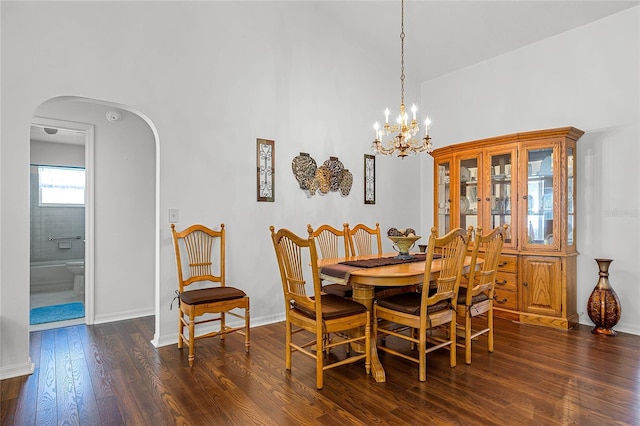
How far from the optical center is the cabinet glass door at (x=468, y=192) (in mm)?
4496

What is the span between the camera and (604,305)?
11.8 ft

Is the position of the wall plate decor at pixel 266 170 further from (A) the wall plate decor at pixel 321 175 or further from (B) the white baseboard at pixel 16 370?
(B) the white baseboard at pixel 16 370

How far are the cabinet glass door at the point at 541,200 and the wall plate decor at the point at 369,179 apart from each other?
5.97 feet

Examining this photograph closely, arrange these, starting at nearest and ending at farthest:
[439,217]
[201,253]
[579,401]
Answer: [579,401]
[201,253]
[439,217]

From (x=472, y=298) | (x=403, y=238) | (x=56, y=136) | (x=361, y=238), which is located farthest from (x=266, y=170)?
(x=56, y=136)

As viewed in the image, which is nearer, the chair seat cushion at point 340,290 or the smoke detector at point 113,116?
the chair seat cushion at point 340,290

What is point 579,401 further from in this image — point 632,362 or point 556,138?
point 556,138

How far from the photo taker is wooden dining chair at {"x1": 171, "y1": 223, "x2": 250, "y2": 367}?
309cm

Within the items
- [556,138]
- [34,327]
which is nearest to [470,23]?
[556,138]

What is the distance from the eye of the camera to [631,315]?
3689 mm

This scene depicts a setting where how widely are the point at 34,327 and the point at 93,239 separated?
1044 mm

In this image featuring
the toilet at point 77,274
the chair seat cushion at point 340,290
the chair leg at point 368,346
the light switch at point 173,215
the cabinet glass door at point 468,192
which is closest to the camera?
the chair leg at point 368,346

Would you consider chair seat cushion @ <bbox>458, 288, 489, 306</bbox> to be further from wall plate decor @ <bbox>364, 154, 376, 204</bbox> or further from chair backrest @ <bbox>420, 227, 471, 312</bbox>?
wall plate decor @ <bbox>364, 154, 376, 204</bbox>

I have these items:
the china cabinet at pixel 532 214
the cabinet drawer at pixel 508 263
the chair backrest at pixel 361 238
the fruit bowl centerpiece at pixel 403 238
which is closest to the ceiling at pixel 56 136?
the chair backrest at pixel 361 238
